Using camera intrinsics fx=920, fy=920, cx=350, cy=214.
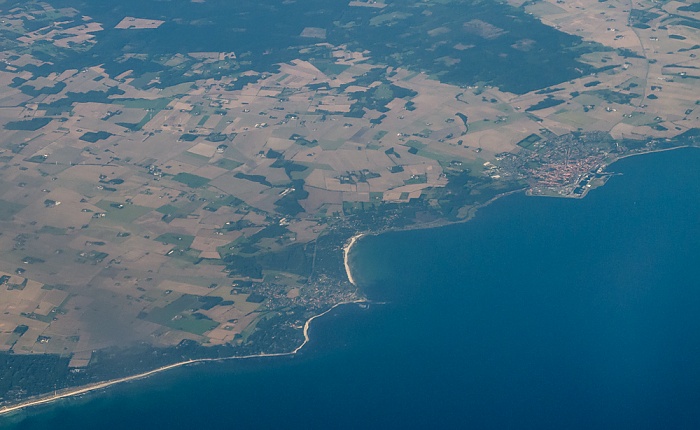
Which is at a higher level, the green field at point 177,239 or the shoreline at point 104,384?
the green field at point 177,239

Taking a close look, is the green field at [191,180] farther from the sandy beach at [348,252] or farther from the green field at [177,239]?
the sandy beach at [348,252]

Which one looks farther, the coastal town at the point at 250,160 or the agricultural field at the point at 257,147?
the agricultural field at the point at 257,147

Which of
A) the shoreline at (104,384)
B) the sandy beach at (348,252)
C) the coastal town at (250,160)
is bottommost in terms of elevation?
the shoreline at (104,384)

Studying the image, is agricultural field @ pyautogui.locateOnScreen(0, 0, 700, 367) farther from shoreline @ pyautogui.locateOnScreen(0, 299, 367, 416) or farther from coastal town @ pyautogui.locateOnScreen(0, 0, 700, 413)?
shoreline @ pyautogui.locateOnScreen(0, 299, 367, 416)

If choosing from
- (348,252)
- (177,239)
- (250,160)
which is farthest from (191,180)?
(348,252)

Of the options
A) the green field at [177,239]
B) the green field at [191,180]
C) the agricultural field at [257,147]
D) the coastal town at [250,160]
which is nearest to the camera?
the coastal town at [250,160]

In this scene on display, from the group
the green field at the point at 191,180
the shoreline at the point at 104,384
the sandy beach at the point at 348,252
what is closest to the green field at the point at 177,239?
the green field at the point at 191,180

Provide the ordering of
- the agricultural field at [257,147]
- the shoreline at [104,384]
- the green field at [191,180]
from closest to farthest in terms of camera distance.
A: the shoreline at [104,384]
the agricultural field at [257,147]
the green field at [191,180]

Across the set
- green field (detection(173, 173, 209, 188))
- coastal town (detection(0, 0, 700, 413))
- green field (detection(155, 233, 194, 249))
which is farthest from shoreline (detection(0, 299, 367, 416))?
green field (detection(173, 173, 209, 188))

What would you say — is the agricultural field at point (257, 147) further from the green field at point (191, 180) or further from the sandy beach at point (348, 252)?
the sandy beach at point (348, 252)

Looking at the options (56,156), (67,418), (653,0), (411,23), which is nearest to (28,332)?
(67,418)

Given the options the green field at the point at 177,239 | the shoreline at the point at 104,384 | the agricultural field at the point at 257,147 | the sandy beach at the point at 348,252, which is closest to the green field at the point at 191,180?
the agricultural field at the point at 257,147
